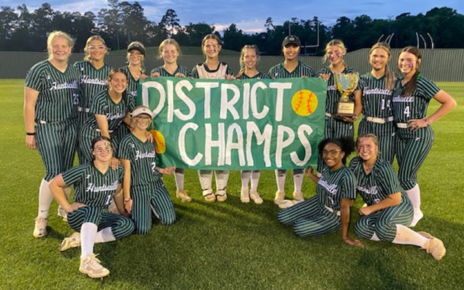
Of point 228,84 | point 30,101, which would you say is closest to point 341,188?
point 228,84

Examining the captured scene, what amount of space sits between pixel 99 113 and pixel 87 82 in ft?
1.48

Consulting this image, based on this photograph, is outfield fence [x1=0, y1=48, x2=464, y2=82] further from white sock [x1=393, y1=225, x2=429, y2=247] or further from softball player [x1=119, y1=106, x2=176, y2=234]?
white sock [x1=393, y1=225, x2=429, y2=247]

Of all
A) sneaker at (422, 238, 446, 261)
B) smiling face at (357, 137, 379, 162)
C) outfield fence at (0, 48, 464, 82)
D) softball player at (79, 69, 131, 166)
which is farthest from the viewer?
outfield fence at (0, 48, 464, 82)

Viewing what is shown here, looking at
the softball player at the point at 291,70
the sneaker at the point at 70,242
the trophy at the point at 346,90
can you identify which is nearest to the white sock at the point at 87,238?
the sneaker at the point at 70,242

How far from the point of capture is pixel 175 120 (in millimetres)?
4668

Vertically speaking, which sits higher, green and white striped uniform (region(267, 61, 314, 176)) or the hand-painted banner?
green and white striped uniform (region(267, 61, 314, 176))

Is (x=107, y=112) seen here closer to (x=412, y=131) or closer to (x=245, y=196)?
(x=245, y=196)

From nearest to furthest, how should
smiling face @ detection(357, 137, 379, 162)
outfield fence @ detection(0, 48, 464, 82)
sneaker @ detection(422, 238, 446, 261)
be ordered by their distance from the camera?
sneaker @ detection(422, 238, 446, 261), smiling face @ detection(357, 137, 379, 162), outfield fence @ detection(0, 48, 464, 82)

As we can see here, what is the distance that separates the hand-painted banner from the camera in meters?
4.63

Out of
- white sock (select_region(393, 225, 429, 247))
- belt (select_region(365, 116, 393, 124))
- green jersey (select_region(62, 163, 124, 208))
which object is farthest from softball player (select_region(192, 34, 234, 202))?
white sock (select_region(393, 225, 429, 247))

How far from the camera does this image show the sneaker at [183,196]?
199 inches

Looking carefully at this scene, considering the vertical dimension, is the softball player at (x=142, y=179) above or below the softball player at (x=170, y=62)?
below

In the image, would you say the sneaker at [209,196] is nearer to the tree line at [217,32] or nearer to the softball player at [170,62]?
the softball player at [170,62]

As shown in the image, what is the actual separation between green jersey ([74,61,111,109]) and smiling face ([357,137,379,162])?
9.14 ft
